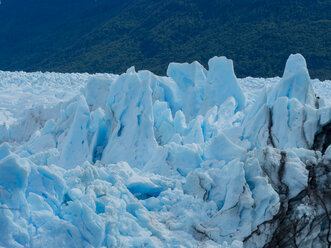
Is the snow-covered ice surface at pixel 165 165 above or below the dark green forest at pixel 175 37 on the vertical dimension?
above

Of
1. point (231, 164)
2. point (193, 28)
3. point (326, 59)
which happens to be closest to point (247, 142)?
point (231, 164)

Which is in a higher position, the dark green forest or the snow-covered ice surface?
the snow-covered ice surface

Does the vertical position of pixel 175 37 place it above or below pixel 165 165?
below

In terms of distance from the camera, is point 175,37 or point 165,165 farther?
point 175,37

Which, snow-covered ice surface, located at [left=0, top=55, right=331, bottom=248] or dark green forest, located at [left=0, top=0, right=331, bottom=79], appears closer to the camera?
snow-covered ice surface, located at [left=0, top=55, right=331, bottom=248]

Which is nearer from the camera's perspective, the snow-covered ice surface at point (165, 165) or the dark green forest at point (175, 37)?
the snow-covered ice surface at point (165, 165)
